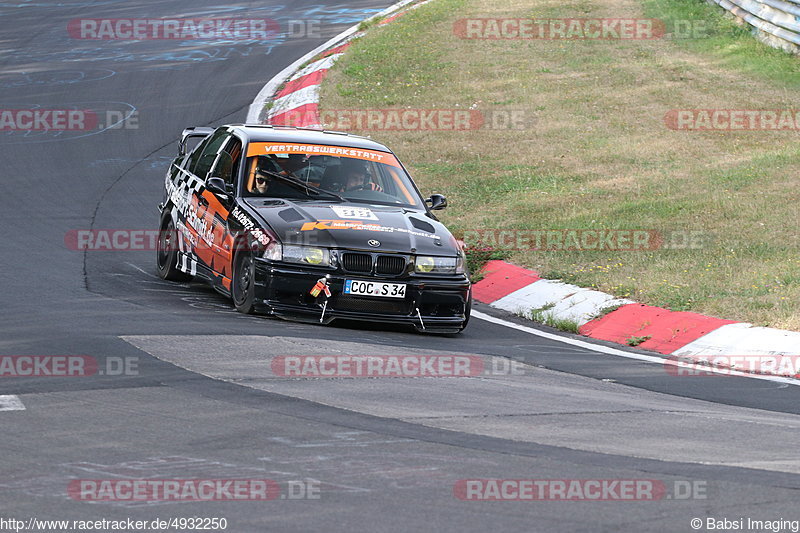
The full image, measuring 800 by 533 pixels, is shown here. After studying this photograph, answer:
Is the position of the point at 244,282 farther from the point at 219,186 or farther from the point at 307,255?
the point at 219,186

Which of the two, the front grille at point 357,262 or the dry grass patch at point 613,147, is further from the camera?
the dry grass patch at point 613,147

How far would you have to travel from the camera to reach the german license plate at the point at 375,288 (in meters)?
9.37

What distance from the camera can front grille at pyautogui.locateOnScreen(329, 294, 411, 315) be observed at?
9367mm

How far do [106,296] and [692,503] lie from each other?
21.0 ft

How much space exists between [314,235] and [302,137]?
6.16 ft

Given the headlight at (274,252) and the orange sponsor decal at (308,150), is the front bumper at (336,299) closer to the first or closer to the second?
the headlight at (274,252)

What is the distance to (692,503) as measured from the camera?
5.12 meters

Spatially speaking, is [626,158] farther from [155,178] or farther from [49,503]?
[49,503]

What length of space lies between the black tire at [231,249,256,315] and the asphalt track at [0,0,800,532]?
163 millimetres

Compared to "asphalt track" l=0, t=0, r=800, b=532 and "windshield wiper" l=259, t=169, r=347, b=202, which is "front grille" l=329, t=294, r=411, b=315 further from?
"windshield wiper" l=259, t=169, r=347, b=202

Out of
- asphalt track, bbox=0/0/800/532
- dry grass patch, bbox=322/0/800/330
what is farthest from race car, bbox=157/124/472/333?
dry grass patch, bbox=322/0/800/330

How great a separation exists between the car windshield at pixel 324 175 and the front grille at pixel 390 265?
1.15 meters

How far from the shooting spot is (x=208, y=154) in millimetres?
11492

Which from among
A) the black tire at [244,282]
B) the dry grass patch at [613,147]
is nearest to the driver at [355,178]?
the black tire at [244,282]
